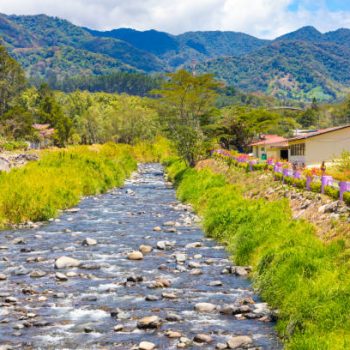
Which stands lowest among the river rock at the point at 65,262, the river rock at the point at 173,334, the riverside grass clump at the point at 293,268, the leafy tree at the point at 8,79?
the river rock at the point at 173,334

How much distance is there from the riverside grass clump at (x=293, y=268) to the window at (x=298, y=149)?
131 feet

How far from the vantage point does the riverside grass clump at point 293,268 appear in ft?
40.1

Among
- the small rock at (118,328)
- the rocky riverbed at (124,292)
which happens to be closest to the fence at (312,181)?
the rocky riverbed at (124,292)

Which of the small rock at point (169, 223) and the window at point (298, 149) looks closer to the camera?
the small rock at point (169, 223)

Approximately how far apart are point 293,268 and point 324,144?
4987 centimetres

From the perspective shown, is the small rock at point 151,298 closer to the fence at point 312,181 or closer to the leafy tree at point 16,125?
the fence at point 312,181

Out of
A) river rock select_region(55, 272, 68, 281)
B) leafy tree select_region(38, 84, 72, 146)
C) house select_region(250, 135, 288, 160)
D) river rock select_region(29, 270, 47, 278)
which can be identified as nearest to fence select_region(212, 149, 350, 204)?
river rock select_region(55, 272, 68, 281)

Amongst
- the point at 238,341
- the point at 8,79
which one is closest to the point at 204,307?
the point at 238,341

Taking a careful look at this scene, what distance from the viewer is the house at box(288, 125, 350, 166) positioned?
61.7m

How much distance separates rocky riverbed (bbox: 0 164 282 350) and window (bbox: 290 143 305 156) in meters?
39.9

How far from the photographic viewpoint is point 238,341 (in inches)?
499

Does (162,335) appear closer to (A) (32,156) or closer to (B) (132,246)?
(B) (132,246)

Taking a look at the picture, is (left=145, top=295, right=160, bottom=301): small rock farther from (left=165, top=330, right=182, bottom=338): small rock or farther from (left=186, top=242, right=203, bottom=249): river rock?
(left=186, top=242, right=203, bottom=249): river rock

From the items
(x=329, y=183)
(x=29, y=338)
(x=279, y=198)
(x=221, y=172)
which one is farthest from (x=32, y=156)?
(x=29, y=338)
